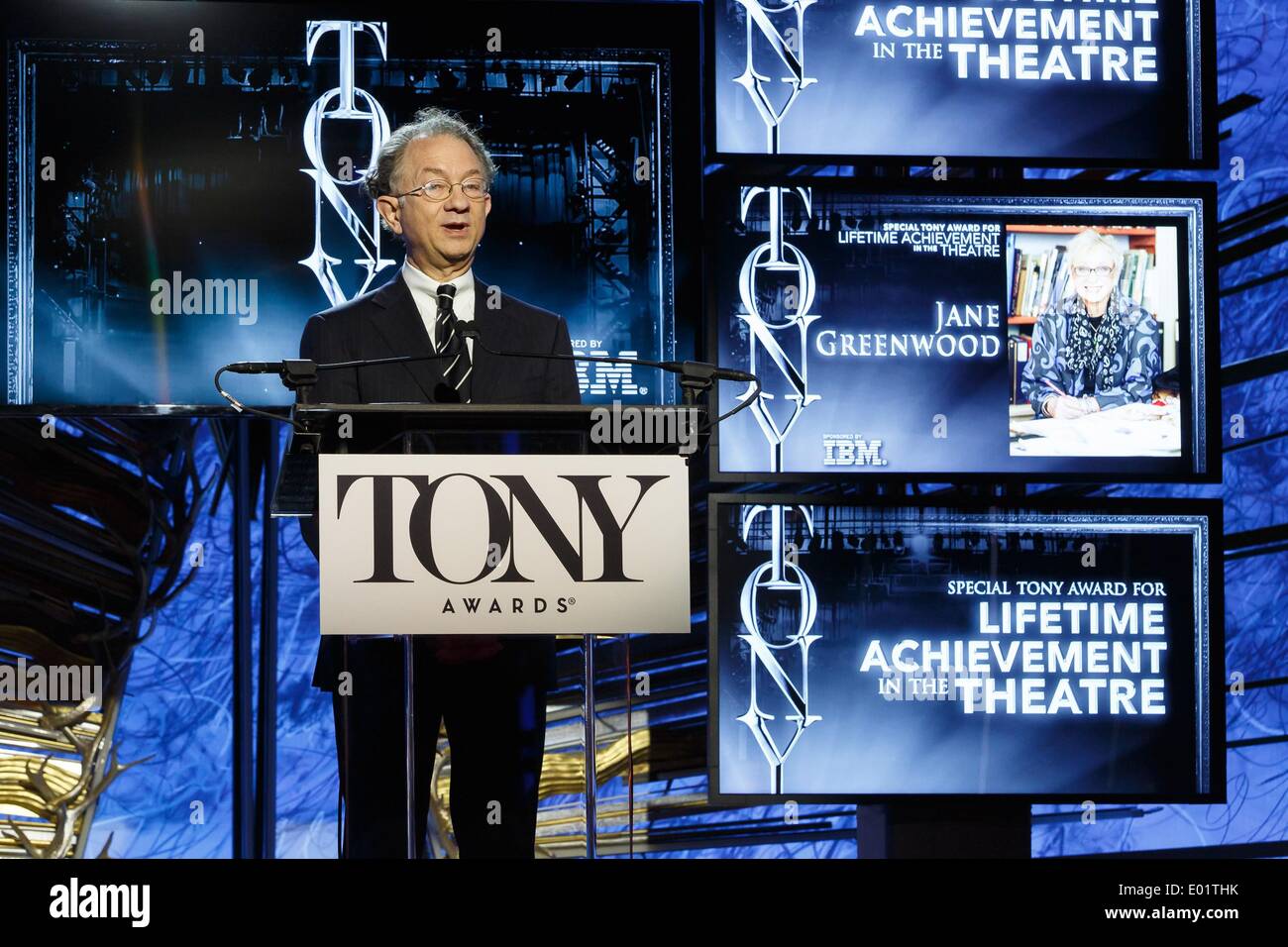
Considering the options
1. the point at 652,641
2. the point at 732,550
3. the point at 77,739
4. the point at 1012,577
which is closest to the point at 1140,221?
the point at 1012,577

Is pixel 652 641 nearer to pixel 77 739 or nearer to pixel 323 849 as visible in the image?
pixel 323 849

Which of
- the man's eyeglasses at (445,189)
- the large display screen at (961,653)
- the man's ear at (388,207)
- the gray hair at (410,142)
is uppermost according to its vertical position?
the gray hair at (410,142)

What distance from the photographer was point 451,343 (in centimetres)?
266

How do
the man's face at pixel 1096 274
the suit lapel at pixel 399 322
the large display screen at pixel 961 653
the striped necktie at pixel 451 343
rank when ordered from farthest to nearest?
the man's face at pixel 1096 274 < the large display screen at pixel 961 653 < the suit lapel at pixel 399 322 < the striped necktie at pixel 451 343

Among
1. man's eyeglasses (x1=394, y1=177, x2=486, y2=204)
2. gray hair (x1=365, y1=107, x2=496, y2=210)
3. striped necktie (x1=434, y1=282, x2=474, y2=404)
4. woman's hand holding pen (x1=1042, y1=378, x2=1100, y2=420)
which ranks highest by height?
gray hair (x1=365, y1=107, x2=496, y2=210)

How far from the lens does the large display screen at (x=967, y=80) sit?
3.83 m

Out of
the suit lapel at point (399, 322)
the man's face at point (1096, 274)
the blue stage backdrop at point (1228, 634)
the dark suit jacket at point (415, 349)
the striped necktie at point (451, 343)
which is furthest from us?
the blue stage backdrop at point (1228, 634)

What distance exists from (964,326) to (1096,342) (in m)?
0.34

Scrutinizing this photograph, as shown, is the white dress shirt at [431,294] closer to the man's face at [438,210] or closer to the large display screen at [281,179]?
the man's face at [438,210]

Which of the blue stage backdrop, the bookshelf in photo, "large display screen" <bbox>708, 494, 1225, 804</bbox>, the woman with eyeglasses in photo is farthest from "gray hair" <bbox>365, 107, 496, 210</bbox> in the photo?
the woman with eyeglasses in photo

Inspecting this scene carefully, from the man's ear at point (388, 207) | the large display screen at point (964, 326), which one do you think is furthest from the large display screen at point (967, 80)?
the man's ear at point (388, 207)

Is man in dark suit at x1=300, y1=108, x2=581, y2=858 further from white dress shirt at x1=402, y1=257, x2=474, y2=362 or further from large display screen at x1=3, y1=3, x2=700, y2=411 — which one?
large display screen at x1=3, y1=3, x2=700, y2=411

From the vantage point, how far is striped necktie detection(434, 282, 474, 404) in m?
2.52
